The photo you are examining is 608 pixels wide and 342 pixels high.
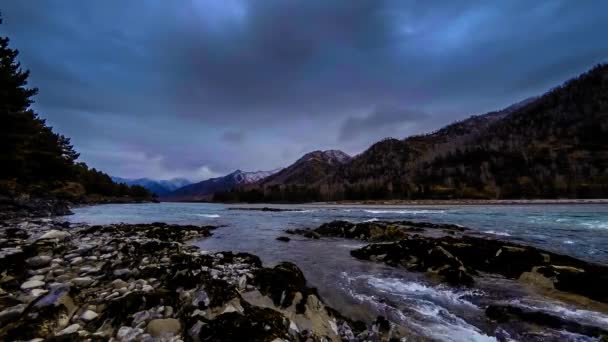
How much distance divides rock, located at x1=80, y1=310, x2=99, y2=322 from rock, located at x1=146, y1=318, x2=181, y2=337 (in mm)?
1040

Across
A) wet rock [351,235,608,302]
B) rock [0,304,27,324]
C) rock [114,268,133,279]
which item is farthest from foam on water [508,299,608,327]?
rock [0,304,27,324]

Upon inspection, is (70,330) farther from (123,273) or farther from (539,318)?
(539,318)

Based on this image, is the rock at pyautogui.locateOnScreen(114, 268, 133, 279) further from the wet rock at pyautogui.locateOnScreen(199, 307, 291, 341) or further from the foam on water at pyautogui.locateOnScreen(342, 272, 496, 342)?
the foam on water at pyautogui.locateOnScreen(342, 272, 496, 342)

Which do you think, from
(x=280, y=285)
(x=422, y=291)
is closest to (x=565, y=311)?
(x=422, y=291)

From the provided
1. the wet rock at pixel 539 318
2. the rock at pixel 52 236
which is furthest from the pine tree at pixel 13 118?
the wet rock at pixel 539 318

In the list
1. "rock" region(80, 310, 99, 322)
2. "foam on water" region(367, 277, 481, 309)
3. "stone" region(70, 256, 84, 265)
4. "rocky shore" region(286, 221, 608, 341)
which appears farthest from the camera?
"stone" region(70, 256, 84, 265)

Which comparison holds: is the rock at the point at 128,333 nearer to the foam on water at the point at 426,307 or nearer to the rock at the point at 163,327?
the rock at the point at 163,327

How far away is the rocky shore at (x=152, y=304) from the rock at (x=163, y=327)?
0.05 feet

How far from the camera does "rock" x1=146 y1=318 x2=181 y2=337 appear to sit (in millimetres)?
4086

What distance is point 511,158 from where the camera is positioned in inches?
5920

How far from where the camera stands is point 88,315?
14.6 feet

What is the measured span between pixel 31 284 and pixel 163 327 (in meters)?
3.71

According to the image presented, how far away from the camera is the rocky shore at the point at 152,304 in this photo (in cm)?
400

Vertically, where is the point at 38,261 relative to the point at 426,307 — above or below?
above
